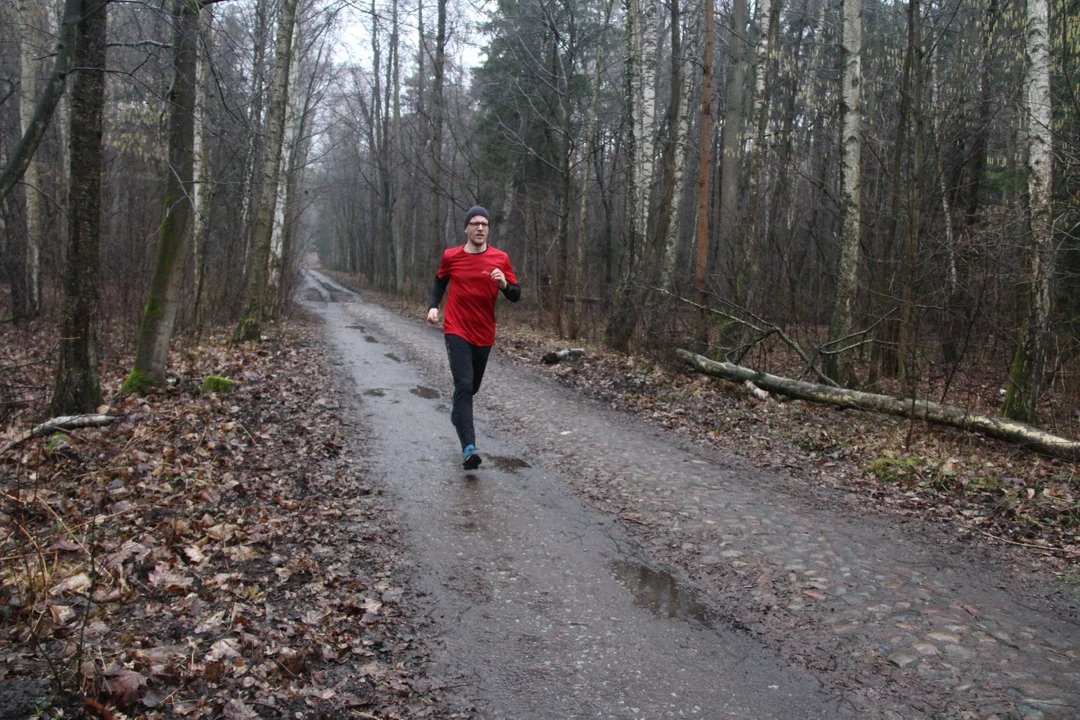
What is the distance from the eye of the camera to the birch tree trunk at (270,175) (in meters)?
14.2

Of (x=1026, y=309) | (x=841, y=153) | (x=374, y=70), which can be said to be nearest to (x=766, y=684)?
(x=1026, y=309)

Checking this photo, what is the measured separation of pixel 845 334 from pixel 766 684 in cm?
829

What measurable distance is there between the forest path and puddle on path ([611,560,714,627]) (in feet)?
0.05

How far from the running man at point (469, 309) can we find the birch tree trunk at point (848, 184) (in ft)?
20.6

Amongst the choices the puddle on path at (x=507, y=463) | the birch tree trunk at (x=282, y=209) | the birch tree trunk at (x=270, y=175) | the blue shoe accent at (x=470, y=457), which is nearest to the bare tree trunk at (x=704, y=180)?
the puddle on path at (x=507, y=463)

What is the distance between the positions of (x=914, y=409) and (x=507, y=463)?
4887 millimetres

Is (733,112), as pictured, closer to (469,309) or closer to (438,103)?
(438,103)

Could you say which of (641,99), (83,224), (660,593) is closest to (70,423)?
(83,224)

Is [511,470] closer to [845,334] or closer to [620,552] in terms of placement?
[620,552]

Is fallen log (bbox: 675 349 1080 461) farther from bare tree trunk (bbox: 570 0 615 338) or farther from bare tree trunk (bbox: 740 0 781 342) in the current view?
bare tree trunk (bbox: 570 0 615 338)

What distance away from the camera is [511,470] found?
6.72 metres

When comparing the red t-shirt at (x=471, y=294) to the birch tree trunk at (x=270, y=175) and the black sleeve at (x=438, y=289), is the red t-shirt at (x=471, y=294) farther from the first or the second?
the birch tree trunk at (x=270, y=175)

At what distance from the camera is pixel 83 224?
7254 mm

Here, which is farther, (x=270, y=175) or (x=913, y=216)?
(x=270, y=175)
